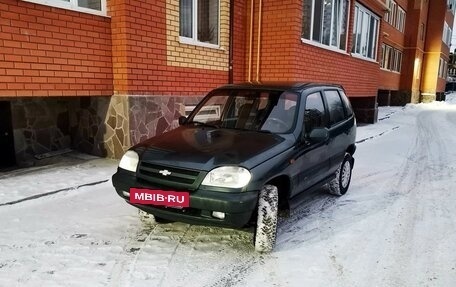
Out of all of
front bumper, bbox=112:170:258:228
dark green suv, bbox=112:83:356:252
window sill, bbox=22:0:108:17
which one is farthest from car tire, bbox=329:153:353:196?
window sill, bbox=22:0:108:17

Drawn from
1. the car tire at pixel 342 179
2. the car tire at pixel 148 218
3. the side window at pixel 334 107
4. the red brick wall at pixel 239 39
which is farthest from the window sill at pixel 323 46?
the car tire at pixel 148 218

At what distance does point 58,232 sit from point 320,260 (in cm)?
260

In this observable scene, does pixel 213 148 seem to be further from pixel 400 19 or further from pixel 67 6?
pixel 400 19

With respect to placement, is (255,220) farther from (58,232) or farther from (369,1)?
(369,1)

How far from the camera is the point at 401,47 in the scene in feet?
88.4

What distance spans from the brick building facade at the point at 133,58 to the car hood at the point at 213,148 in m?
2.94

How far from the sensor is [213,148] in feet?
11.3

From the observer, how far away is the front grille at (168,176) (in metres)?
3.20

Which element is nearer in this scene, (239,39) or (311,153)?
(311,153)

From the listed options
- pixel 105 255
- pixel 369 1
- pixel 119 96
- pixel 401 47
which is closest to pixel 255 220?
pixel 105 255

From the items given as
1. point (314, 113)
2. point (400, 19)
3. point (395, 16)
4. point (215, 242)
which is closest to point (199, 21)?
point (314, 113)

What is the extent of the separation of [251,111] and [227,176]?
4.19 ft

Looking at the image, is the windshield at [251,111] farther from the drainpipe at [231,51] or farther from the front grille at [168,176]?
the drainpipe at [231,51]

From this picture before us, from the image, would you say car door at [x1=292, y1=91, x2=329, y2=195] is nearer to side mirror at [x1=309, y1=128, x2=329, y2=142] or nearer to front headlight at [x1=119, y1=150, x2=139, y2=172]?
side mirror at [x1=309, y1=128, x2=329, y2=142]
